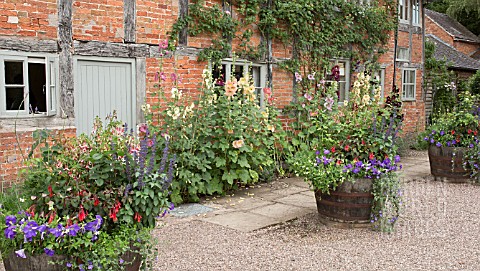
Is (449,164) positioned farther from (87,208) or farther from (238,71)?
(87,208)

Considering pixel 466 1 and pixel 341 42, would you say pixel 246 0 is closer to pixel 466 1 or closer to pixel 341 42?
pixel 341 42

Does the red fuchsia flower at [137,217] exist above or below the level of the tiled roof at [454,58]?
below

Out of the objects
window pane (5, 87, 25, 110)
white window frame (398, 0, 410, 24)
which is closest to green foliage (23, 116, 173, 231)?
window pane (5, 87, 25, 110)

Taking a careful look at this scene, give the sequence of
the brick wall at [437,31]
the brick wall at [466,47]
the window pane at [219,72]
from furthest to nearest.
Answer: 1. the brick wall at [466,47]
2. the brick wall at [437,31]
3. the window pane at [219,72]

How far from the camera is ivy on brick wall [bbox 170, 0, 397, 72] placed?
8.25m

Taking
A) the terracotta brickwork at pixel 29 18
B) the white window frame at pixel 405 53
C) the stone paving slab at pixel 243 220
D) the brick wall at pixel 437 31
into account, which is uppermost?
the brick wall at pixel 437 31

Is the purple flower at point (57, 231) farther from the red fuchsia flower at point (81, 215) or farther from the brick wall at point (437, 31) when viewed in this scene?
the brick wall at point (437, 31)

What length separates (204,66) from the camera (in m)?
8.34

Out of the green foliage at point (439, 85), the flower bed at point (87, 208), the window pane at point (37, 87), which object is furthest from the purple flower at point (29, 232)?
the green foliage at point (439, 85)

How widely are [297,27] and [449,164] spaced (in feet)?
12.5

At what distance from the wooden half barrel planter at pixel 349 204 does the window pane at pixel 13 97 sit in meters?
3.93

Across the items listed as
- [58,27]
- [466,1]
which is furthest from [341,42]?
[466,1]

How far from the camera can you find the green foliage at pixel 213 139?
6.72m

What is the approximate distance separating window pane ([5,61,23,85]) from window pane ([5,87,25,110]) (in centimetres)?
8
